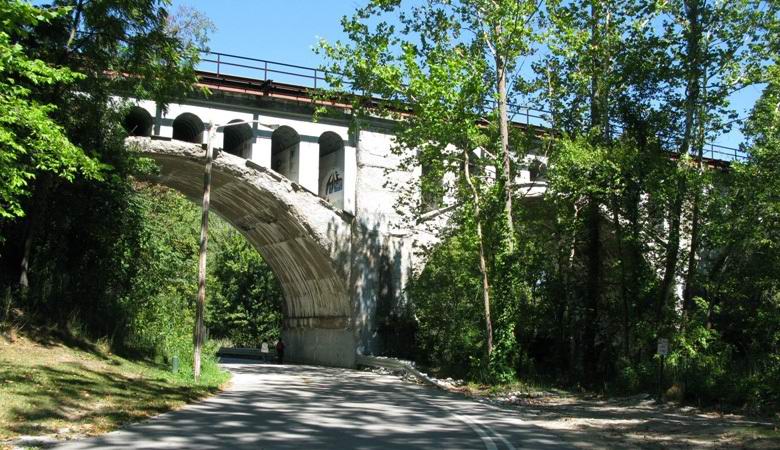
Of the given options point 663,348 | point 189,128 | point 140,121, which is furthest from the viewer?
point 189,128

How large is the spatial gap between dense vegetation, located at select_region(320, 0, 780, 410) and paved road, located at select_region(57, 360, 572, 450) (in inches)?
265

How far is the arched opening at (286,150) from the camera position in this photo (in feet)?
101

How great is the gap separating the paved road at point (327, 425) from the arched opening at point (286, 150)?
13126 millimetres

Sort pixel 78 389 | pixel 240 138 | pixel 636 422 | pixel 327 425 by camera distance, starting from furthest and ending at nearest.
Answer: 1. pixel 240 138
2. pixel 636 422
3. pixel 78 389
4. pixel 327 425

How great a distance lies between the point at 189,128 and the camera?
30969 millimetres

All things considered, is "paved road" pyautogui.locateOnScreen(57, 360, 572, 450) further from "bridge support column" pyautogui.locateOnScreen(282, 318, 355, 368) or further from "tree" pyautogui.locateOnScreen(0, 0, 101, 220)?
"bridge support column" pyautogui.locateOnScreen(282, 318, 355, 368)

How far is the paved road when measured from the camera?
9.88 m

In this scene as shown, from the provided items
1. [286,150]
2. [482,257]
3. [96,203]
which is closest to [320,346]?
[286,150]

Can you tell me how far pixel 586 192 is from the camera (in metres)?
23.8

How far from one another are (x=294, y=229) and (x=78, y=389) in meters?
18.8

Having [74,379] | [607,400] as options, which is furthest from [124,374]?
[607,400]

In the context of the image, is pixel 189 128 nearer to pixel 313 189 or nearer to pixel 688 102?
pixel 313 189

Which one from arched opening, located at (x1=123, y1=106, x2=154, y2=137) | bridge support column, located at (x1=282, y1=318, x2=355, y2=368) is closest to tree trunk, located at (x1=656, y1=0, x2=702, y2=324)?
bridge support column, located at (x1=282, y1=318, x2=355, y2=368)

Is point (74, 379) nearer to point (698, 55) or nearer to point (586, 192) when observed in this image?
point (586, 192)
